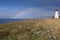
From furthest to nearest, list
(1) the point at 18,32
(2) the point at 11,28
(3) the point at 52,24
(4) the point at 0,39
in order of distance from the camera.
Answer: (3) the point at 52,24 < (2) the point at 11,28 < (1) the point at 18,32 < (4) the point at 0,39

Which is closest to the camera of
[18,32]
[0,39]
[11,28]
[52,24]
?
[0,39]

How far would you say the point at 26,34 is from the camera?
20.2 meters

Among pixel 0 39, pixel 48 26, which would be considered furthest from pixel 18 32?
pixel 48 26

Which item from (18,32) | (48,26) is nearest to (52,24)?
(48,26)

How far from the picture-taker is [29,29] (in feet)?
71.5

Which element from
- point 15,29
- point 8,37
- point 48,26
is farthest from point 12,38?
point 48,26

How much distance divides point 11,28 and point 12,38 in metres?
2.99

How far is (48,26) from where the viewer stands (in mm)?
22969

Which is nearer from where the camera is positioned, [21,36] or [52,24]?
[21,36]

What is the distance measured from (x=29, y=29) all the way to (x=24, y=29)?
21.4 inches

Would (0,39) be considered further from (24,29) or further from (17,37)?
(24,29)

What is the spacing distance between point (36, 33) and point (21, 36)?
5.38 ft

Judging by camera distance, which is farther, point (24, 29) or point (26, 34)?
point (24, 29)

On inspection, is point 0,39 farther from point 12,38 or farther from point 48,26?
point 48,26
